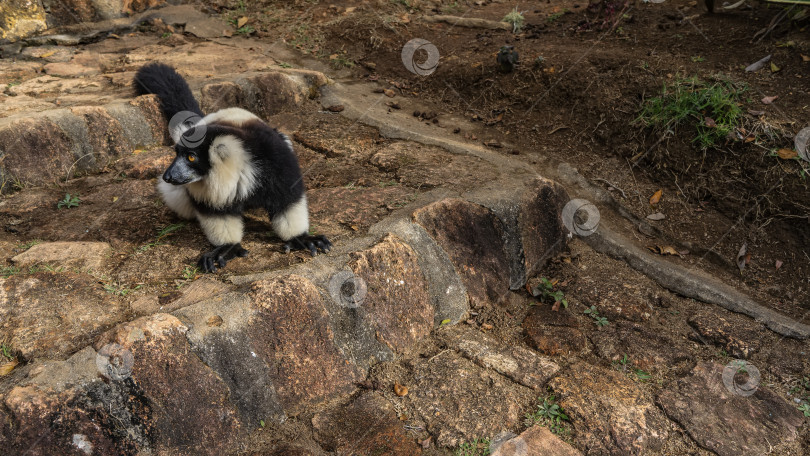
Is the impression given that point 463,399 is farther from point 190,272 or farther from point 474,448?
point 190,272

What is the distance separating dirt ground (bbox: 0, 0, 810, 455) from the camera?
3.39m

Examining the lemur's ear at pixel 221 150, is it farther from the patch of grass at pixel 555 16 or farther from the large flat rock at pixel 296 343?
the patch of grass at pixel 555 16

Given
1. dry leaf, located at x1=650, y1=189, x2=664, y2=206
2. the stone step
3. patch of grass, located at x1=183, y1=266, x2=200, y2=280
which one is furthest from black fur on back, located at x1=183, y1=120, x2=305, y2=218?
dry leaf, located at x1=650, y1=189, x2=664, y2=206

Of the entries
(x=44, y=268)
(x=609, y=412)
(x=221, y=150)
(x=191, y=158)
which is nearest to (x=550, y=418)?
(x=609, y=412)

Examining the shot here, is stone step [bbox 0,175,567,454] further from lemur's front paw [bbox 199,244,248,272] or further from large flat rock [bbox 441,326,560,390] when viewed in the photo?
lemur's front paw [bbox 199,244,248,272]

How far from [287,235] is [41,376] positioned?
1.51 meters

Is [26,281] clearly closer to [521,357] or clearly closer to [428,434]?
[428,434]

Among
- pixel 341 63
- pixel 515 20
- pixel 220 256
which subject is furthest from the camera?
pixel 515 20

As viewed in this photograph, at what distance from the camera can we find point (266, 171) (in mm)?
3230

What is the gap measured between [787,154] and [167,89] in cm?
529

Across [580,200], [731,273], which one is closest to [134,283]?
[580,200]

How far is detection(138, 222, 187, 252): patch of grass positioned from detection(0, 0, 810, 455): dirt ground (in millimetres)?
21

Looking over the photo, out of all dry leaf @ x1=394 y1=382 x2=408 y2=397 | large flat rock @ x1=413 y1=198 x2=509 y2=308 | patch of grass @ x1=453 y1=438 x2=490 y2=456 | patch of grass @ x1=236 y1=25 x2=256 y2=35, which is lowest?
patch of grass @ x1=453 y1=438 x2=490 y2=456

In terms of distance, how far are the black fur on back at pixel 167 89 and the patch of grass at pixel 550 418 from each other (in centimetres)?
373
